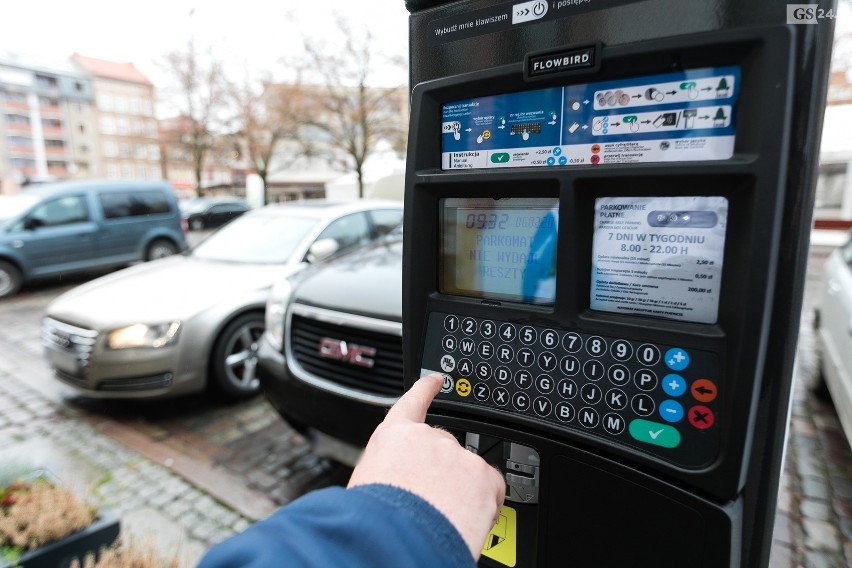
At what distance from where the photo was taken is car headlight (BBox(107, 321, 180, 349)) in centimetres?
397

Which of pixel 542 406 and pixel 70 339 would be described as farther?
pixel 70 339

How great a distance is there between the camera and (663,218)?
3.16ft

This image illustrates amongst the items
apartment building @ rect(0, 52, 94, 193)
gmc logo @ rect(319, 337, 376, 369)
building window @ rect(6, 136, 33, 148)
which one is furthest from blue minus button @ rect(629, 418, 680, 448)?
building window @ rect(6, 136, 33, 148)

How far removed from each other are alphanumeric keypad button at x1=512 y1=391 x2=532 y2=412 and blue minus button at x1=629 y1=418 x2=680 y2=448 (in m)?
0.20

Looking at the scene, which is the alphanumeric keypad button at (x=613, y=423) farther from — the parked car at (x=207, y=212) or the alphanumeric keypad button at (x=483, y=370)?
the parked car at (x=207, y=212)

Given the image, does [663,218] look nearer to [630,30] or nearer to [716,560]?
[630,30]

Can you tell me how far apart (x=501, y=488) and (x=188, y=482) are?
303 cm

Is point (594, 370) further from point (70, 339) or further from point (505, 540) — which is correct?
point (70, 339)

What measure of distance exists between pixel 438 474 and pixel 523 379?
1.10 feet

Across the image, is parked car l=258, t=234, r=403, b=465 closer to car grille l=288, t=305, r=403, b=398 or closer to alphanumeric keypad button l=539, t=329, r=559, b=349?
→ car grille l=288, t=305, r=403, b=398

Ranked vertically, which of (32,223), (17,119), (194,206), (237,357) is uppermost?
(17,119)

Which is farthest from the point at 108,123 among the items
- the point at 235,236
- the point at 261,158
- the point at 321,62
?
the point at 235,236

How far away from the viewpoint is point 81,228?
9242 millimetres

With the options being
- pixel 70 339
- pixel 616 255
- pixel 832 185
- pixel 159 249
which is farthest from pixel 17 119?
pixel 616 255
